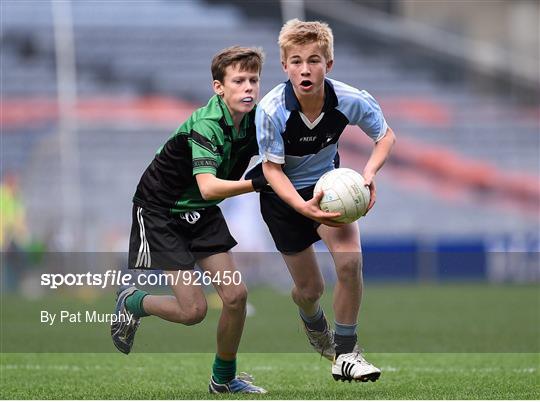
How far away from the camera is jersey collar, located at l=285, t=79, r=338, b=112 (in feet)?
20.7

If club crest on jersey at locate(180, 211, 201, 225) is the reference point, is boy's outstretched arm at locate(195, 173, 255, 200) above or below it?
above

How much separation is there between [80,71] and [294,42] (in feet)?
63.9

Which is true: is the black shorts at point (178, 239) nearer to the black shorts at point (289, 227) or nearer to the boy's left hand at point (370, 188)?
the black shorts at point (289, 227)

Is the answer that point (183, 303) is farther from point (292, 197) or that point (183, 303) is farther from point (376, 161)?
point (376, 161)

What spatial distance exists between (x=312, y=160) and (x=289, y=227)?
0.42 m

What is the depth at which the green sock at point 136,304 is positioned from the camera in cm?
695

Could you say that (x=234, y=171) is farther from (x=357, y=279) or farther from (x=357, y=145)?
(x=357, y=145)

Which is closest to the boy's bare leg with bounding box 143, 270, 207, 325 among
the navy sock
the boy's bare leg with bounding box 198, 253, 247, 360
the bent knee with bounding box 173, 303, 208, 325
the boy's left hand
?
the bent knee with bounding box 173, 303, 208, 325

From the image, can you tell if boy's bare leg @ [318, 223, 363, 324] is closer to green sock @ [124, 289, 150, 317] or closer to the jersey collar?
the jersey collar

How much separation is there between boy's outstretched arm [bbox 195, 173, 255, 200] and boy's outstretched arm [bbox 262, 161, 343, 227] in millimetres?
117

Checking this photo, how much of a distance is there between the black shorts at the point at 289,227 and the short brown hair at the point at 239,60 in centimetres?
75

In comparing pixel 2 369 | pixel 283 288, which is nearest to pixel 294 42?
pixel 2 369

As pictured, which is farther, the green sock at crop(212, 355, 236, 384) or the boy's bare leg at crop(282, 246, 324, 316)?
the boy's bare leg at crop(282, 246, 324, 316)

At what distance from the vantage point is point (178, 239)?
22.2 feet
